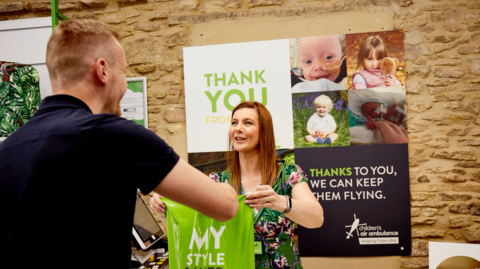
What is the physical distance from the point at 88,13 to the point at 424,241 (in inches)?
142

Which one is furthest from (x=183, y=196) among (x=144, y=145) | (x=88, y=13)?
(x=88, y=13)

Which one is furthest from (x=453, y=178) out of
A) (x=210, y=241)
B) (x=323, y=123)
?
(x=210, y=241)

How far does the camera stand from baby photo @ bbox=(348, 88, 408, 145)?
9.51 ft

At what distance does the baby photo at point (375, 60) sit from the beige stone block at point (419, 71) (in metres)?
0.07

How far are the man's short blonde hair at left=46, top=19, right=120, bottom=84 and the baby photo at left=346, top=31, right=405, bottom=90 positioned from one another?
236 centimetres

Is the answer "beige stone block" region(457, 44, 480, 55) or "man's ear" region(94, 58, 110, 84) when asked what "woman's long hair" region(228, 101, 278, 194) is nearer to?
"man's ear" region(94, 58, 110, 84)

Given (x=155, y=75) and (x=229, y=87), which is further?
(x=155, y=75)

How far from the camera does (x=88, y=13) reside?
11.0 feet

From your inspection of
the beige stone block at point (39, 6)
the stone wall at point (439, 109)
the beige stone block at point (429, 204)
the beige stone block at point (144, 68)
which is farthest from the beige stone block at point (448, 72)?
the beige stone block at point (39, 6)

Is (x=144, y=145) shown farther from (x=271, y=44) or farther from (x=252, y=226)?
(x=271, y=44)

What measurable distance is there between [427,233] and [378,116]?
1.02 meters

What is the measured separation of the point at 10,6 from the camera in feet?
11.2

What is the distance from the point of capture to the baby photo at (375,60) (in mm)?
2916

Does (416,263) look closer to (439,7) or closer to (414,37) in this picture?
(414,37)
